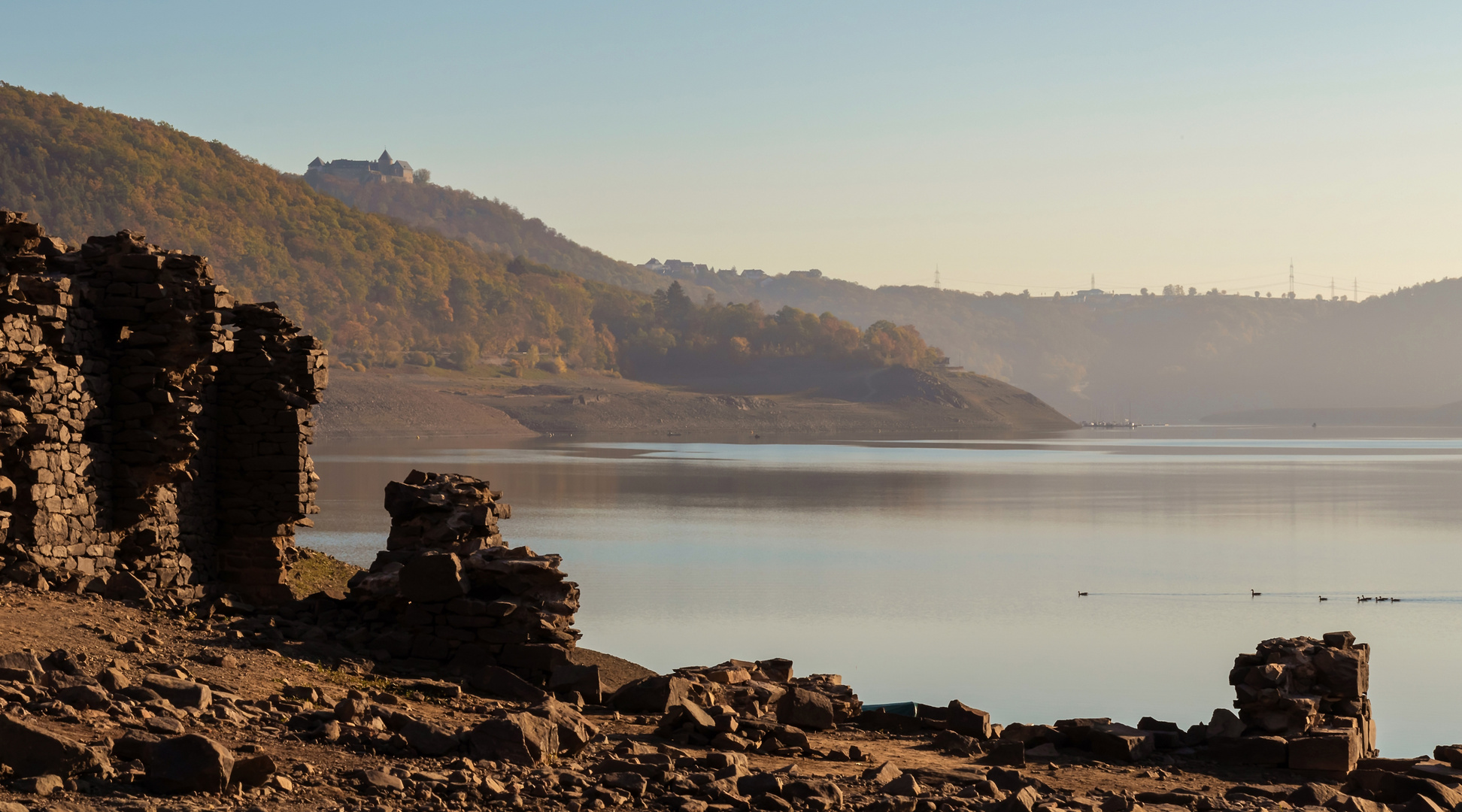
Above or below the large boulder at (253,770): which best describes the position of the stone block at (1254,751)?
below

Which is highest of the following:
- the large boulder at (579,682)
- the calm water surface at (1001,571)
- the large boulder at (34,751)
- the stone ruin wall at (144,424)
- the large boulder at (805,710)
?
the stone ruin wall at (144,424)

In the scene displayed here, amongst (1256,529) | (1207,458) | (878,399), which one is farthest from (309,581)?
(878,399)

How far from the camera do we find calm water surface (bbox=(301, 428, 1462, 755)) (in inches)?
808

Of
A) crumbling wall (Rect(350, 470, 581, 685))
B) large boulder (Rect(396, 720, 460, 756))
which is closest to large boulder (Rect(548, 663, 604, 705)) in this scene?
crumbling wall (Rect(350, 470, 581, 685))

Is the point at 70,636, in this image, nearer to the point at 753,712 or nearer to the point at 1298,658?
the point at 753,712

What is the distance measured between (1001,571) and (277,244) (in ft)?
545

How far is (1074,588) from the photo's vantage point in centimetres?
3025

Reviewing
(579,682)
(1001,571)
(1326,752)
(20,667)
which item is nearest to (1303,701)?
(1326,752)

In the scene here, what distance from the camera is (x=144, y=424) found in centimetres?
1520

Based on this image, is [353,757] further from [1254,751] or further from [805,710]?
[1254,751]

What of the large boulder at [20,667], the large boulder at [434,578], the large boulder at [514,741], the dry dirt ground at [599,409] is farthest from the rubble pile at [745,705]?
the dry dirt ground at [599,409]

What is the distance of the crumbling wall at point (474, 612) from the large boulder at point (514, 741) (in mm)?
4138

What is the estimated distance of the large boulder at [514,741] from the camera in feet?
30.7

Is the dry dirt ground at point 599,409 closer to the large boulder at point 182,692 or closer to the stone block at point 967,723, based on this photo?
the stone block at point 967,723
